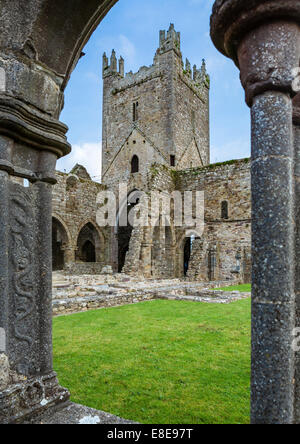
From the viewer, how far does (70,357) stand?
12.9 ft

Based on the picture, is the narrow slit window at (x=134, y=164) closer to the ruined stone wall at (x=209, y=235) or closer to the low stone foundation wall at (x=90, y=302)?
the ruined stone wall at (x=209, y=235)

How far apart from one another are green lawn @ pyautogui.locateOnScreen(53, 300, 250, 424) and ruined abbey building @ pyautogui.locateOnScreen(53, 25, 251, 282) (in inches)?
346

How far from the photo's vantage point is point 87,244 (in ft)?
80.7

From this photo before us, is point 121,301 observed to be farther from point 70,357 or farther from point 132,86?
point 132,86

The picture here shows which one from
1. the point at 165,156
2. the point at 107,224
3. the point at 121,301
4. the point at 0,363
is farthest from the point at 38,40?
the point at 165,156

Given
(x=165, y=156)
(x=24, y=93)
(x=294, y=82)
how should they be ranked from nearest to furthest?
(x=294, y=82) < (x=24, y=93) < (x=165, y=156)

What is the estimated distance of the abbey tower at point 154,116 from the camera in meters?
23.4

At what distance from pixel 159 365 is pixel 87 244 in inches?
850

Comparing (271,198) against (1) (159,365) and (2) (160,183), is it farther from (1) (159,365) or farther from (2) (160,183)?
(2) (160,183)

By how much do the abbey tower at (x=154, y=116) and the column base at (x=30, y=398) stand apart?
18.4 meters

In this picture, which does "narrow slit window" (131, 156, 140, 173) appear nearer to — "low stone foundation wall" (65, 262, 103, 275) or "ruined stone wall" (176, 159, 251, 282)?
"ruined stone wall" (176, 159, 251, 282)

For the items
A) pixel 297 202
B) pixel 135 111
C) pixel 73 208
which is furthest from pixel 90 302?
pixel 135 111

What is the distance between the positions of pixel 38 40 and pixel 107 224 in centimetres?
1880

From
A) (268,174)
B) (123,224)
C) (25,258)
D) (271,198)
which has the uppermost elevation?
(123,224)
